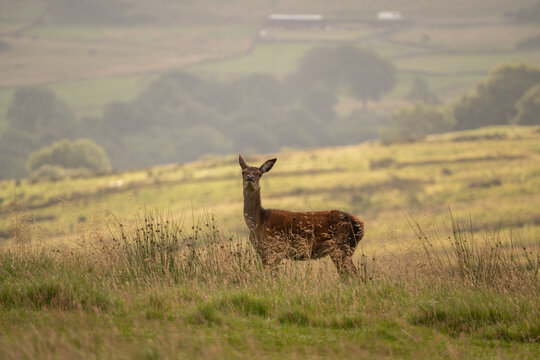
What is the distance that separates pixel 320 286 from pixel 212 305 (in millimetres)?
1988

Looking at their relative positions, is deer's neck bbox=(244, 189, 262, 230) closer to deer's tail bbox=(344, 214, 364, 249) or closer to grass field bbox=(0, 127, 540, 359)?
grass field bbox=(0, 127, 540, 359)

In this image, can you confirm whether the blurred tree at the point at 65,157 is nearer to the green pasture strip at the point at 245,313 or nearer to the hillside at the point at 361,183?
the hillside at the point at 361,183

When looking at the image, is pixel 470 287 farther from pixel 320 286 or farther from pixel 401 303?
pixel 320 286

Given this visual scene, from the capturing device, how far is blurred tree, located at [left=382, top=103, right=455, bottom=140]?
15612cm

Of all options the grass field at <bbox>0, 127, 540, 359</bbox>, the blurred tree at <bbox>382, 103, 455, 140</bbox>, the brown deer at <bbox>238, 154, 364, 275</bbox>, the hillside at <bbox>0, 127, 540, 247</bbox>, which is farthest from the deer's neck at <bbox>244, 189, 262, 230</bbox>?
the blurred tree at <bbox>382, 103, 455, 140</bbox>

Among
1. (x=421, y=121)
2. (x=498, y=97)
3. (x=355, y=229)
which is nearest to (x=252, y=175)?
(x=355, y=229)

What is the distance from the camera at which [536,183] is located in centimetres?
6028

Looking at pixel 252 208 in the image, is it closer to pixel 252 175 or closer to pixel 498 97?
pixel 252 175

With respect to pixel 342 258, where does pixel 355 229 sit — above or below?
above

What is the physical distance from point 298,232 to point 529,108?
456 ft

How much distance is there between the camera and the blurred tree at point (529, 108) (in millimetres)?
137375

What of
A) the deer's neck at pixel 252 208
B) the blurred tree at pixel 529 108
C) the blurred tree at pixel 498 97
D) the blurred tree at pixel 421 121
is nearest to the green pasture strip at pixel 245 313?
the deer's neck at pixel 252 208

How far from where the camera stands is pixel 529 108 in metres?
139

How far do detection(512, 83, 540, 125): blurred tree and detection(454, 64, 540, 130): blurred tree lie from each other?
243 inches
